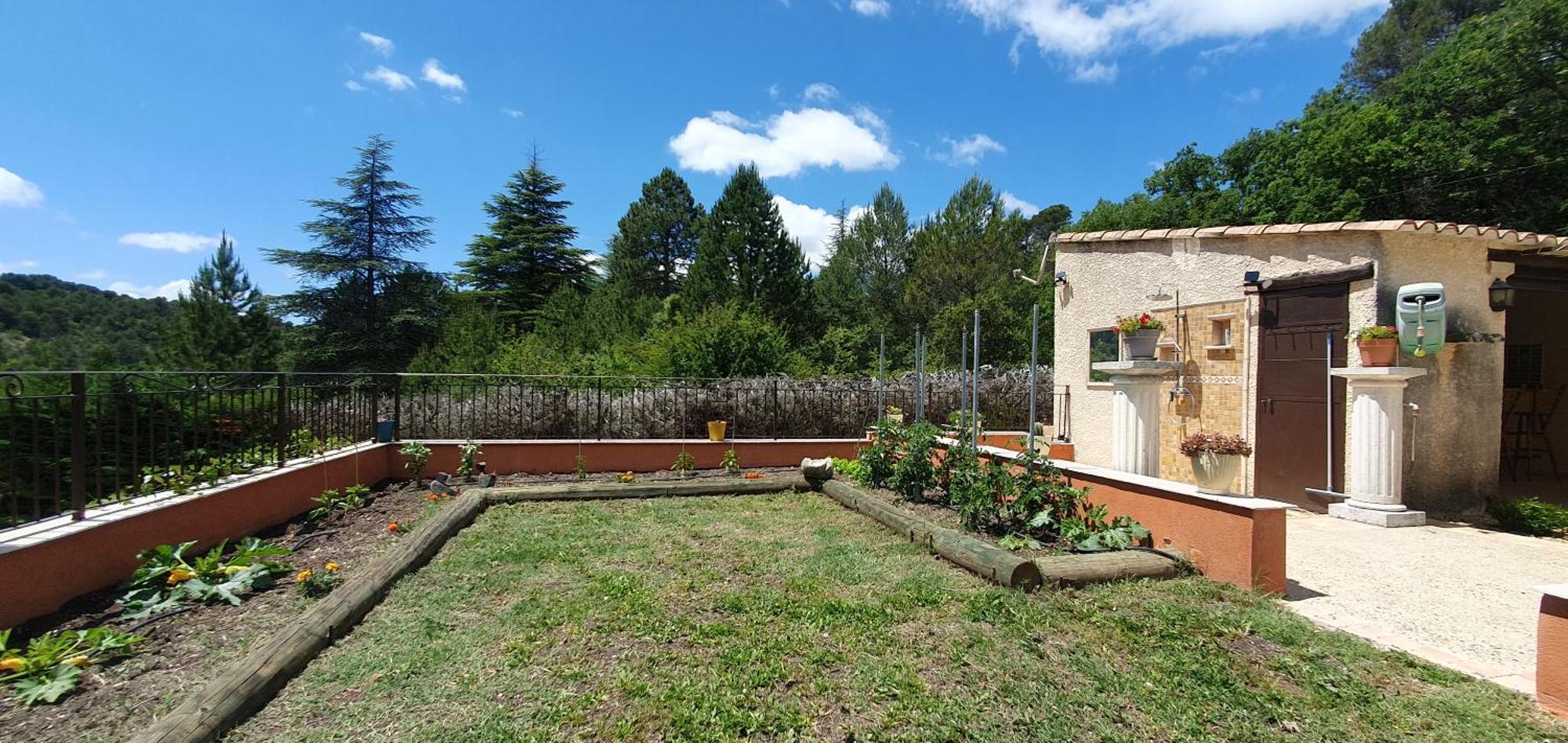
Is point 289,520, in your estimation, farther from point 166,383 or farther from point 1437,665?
point 1437,665

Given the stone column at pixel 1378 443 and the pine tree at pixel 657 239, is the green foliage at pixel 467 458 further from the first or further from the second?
the pine tree at pixel 657 239

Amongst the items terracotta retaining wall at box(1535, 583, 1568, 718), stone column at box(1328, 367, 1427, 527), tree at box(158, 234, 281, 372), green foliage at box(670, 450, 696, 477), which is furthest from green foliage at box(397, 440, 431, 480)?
tree at box(158, 234, 281, 372)

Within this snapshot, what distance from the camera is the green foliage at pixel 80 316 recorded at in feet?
72.9

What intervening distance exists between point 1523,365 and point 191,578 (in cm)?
1483

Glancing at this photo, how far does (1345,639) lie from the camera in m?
3.28

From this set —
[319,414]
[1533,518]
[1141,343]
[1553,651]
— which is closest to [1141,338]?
[1141,343]

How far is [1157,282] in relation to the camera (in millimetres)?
8109

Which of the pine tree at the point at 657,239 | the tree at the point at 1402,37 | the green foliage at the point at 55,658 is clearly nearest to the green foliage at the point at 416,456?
the green foliage at the point at 55,658

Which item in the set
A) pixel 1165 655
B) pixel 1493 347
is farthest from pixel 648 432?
pixel 1493 347

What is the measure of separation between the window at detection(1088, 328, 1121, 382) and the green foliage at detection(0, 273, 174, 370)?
1091 inches

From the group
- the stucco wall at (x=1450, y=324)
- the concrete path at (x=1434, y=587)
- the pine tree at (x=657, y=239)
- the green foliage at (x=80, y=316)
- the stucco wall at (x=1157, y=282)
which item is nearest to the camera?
the concrete path at (x=1434, y=587)

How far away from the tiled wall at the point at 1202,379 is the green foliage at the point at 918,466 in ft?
10.9

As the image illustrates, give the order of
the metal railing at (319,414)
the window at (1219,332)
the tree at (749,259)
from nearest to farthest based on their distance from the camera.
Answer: the metal railing at (319,414) → the window at (1219,332) → the tree at (749,259)

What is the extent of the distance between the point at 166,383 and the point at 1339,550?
386 inches
